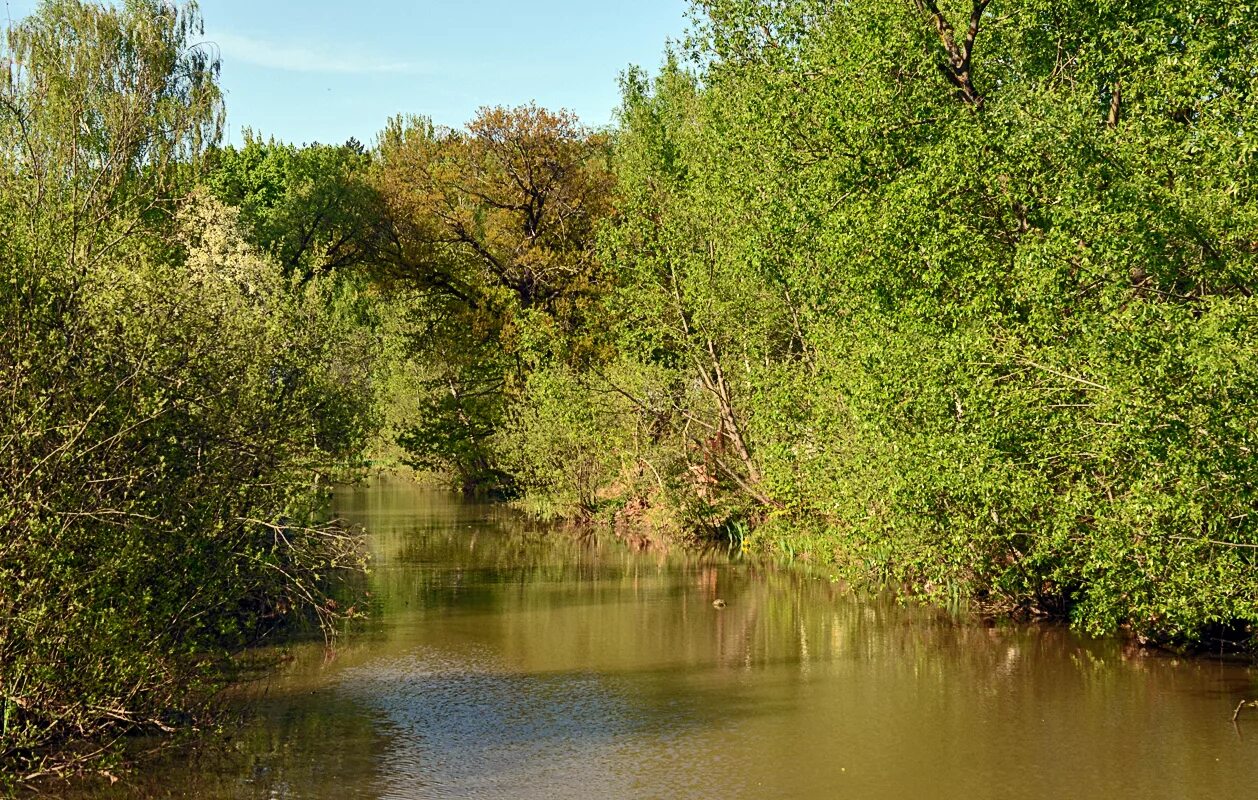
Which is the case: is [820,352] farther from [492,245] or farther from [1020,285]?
[492,245]

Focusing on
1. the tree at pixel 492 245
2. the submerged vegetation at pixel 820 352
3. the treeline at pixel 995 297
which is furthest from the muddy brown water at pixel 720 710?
the tree at pixel 492 245

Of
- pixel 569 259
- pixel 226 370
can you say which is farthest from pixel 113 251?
pixel 569 259

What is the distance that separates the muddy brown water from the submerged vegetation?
3.72 ft

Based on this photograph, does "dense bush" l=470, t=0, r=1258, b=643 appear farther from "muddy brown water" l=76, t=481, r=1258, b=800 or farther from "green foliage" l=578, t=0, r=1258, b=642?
"muddy brown water" l=76, t=481, r=1258, b=800

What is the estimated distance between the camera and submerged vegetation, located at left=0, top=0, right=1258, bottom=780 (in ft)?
43.1

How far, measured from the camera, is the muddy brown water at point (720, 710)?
45.5 feet

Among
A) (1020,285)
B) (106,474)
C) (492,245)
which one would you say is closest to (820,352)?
(1020,285)

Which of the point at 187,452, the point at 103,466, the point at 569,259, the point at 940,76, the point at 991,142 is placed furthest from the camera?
the point at 569,259

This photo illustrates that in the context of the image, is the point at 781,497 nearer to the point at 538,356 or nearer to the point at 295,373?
the point at 295,373

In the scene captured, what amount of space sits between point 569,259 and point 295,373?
24.3 metres

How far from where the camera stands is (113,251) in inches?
661

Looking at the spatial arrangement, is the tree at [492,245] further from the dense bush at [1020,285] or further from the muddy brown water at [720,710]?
the muddy brown water at [720,710]

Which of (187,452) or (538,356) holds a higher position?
(538,356)

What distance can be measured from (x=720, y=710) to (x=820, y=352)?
12446mm
